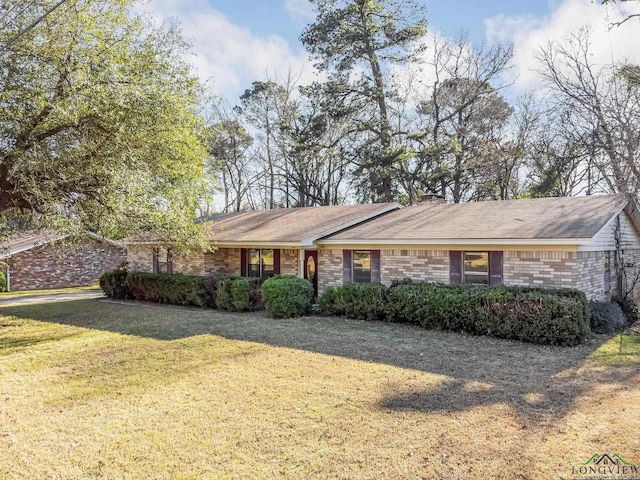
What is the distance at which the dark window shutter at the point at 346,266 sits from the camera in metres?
14.2

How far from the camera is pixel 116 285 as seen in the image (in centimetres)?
1862

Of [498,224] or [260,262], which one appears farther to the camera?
[260,262]

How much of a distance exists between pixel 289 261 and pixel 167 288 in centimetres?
476

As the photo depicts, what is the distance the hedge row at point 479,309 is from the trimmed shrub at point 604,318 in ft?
3.58

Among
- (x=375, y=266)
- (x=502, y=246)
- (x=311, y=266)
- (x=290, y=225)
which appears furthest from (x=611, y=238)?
(x=290, y=225)

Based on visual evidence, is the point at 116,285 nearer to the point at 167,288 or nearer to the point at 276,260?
the point at 167,288

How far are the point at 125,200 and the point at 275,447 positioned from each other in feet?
24.7

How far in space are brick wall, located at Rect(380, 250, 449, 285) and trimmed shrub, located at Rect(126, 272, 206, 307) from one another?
250 inches

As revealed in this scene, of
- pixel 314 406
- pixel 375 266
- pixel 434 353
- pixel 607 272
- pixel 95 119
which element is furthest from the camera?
pixel 375 266

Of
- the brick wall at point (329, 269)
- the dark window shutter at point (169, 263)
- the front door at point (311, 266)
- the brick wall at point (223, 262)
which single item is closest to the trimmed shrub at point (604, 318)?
the brick wall at point (329, 269)

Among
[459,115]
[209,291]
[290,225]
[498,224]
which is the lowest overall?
[209,291]

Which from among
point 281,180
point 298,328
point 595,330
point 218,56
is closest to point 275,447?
point 298,328

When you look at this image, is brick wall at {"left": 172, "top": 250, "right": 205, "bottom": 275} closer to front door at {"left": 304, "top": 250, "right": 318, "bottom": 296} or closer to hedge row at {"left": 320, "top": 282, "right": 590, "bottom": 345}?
front door at {"left": 304, "top": 250, "right": 318, "bottom": 296}

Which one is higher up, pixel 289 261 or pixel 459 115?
pixel 459 115
